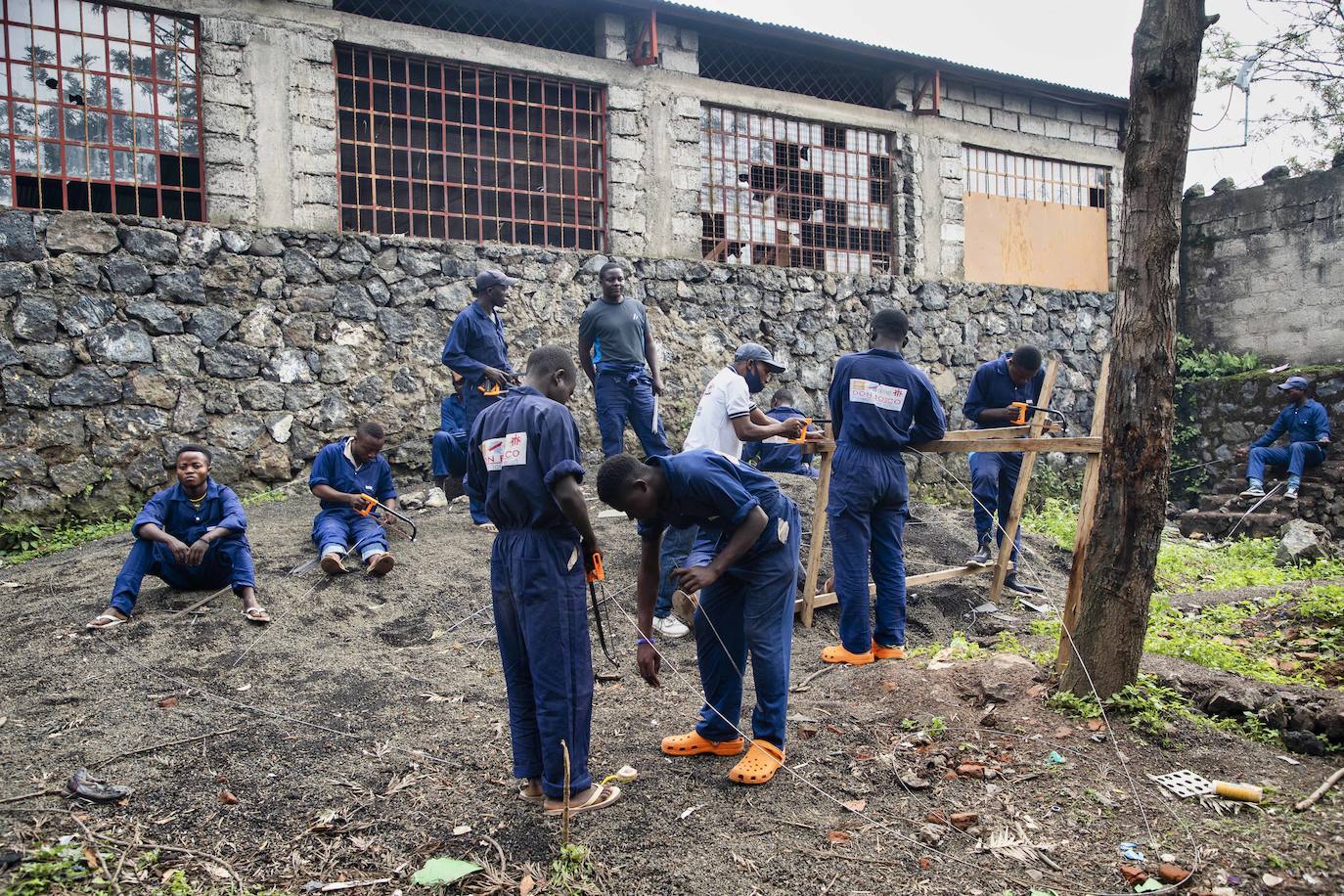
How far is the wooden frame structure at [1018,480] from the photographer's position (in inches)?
200

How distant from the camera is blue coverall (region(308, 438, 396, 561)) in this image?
719 centimetres

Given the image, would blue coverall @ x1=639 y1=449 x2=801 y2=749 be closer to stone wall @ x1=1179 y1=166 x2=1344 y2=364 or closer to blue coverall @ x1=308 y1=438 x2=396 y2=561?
blue coverall @ x1=308 y1=438 x2=396 y2=561

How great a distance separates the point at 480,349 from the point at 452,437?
91cm

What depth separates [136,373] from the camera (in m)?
8.77

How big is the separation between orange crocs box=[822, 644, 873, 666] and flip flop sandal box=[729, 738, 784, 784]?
5.28ft

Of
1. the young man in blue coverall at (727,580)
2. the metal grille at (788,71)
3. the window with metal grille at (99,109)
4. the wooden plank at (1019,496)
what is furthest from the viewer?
the metal grille at (788,71)

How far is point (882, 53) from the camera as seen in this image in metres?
11.9

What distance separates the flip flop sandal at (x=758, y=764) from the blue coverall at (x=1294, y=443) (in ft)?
32.7

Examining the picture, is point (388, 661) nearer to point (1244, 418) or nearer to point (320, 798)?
point (320, 798)

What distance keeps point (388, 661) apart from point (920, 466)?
8.27 metres

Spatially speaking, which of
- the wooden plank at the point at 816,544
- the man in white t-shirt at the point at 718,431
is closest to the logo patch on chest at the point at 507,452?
the man in white t-shirt at the point at 718,431

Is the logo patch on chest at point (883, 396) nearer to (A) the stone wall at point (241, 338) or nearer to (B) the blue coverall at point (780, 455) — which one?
(B) the blue coverall at point (780, 455)

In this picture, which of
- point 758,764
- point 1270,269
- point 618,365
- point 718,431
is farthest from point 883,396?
point 1270,269

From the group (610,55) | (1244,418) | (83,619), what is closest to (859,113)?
(610,55)
